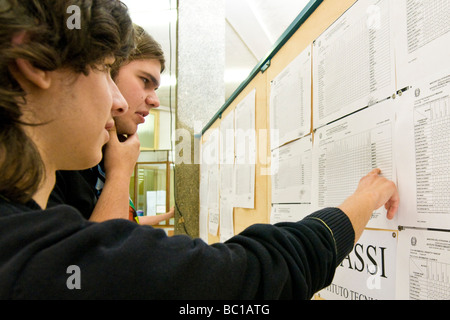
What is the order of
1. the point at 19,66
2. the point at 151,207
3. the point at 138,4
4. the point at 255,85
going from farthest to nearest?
the point at 151,207
the point at 138,4
the point at 255,85
the point at 19,66

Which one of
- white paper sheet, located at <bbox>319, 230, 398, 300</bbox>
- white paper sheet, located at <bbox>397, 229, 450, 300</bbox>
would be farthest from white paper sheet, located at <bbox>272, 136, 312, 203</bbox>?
white paper sheet, located at <bbox>397, 229, 450, 300</bbox>

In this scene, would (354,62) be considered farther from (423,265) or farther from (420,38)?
(423,265)

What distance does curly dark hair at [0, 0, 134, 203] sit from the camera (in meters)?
0.40

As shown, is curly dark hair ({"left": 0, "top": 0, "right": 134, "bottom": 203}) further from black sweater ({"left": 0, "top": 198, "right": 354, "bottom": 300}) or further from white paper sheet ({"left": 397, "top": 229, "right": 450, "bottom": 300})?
white paper sheet ({"left": 397, "top": 229, "right": 450, "bottom": 300})

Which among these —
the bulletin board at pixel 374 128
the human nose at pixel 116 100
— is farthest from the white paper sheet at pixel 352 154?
the human nose at pixel 116 100

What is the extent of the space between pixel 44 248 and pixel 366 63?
0.57 meters

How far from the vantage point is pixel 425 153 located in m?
0.45

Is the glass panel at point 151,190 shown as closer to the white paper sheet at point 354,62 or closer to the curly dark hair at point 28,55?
the white paper sheet at point 354,62

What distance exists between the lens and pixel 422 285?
1.48 feet

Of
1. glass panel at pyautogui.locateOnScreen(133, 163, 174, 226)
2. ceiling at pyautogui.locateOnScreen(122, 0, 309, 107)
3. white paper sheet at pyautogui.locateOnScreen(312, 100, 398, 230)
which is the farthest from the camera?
glass panel at pyautogui.locateOnScreen(133, 163, 174, 226)

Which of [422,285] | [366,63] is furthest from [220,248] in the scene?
[366,63]

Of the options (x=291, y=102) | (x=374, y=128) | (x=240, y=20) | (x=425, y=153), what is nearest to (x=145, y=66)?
(x=291, y=102)

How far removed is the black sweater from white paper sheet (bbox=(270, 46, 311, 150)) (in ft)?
1.43
